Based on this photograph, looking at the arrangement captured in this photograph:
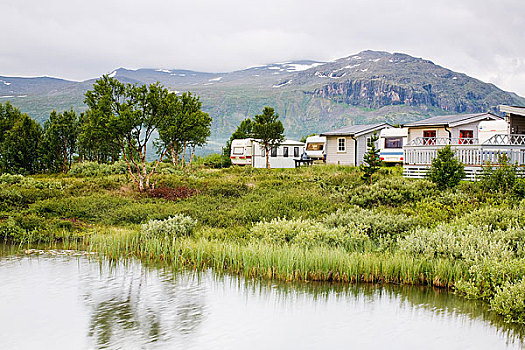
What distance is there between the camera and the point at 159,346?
8.49 meters

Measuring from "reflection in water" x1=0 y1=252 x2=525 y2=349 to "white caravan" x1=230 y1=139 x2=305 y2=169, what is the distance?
34.3 m

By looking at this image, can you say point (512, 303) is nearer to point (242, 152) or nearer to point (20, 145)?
point (20, 145)

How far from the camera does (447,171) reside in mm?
21844

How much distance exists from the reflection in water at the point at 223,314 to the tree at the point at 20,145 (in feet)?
97.1

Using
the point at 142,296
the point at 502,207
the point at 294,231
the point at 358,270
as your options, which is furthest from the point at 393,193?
the point at 142,296

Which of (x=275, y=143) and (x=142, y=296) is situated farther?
(x=275, y=143)

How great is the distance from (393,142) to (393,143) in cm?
8

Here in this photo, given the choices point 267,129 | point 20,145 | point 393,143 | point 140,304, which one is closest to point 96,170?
point 20,145

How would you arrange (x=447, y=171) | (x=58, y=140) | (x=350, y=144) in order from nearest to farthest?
(x=447, y=171), (x=58, y=140), (x=350, y=144)

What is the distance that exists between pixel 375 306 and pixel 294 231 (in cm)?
487

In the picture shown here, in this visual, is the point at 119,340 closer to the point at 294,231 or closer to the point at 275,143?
the point at 294,231

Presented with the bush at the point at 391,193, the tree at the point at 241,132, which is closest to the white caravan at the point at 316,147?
the tree at the point at 241,132

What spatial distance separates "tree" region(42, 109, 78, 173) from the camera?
3975 centimetres

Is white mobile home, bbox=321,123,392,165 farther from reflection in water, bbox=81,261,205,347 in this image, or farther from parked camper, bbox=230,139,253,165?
reflection in water, bbox=81,261,205,347
